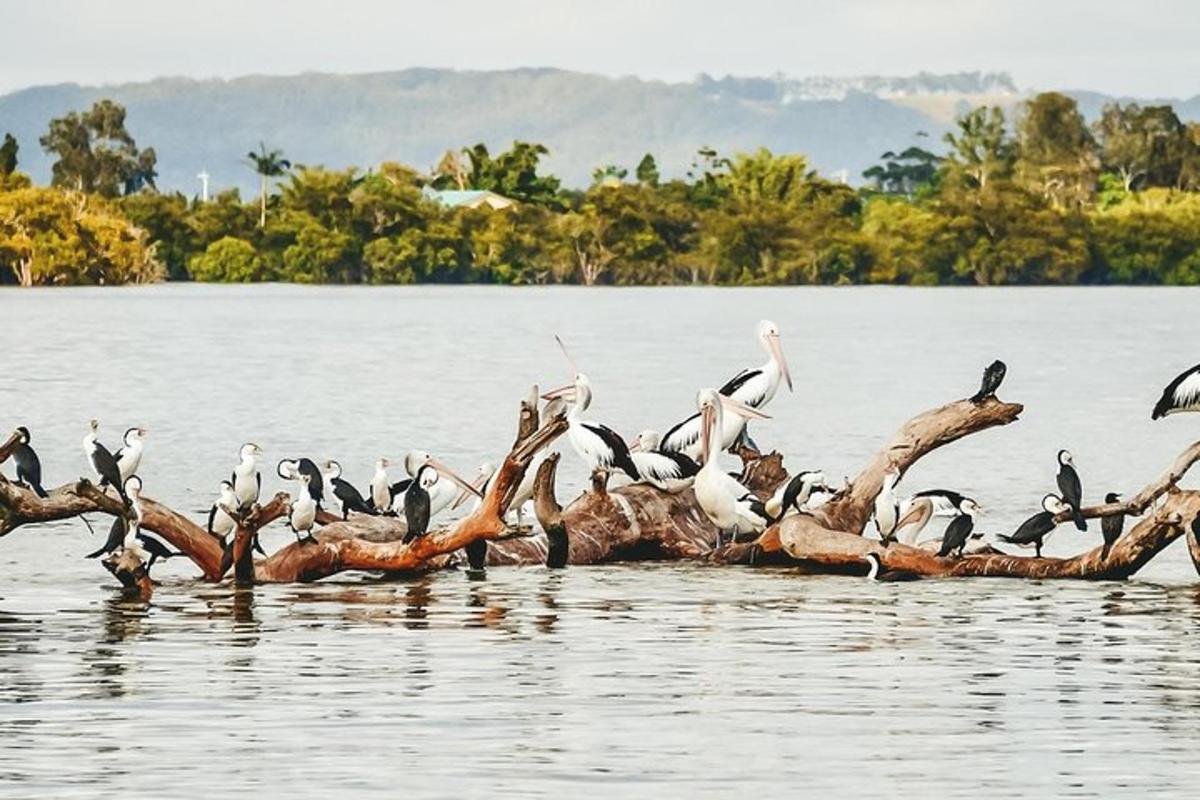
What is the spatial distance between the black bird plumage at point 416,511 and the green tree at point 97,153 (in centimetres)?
16336

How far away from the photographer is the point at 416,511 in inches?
718

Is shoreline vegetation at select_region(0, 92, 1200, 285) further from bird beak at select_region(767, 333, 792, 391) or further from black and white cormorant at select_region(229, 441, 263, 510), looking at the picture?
black and white cormorant at select_region(229, 441, 263, 510)

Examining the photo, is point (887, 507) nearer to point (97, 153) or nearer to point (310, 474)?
point (310, 474)

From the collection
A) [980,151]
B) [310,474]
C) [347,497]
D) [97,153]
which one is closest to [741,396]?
[347,497]

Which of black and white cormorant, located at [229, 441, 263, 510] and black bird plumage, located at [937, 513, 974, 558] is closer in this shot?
black bird plumage, located at [937, 513, 974, 558]

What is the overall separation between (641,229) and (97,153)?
56.3 m

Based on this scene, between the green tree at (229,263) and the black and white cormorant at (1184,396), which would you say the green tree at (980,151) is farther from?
the black and white cormorant at (1184,396)

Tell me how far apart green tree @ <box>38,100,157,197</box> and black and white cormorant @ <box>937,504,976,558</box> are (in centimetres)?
16353

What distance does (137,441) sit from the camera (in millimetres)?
21281

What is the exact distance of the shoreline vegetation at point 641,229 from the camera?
13562 cm

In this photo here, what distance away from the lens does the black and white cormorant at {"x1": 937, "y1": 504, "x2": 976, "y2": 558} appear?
18.7 metres

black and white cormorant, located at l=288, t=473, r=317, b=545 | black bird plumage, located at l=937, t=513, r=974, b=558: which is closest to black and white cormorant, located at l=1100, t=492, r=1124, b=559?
black bird plumage, located at l=937, t=513, r=974, b=558

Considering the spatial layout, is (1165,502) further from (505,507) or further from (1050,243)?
(1050,243)

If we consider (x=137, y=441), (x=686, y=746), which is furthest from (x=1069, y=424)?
(x=686, y=746)
